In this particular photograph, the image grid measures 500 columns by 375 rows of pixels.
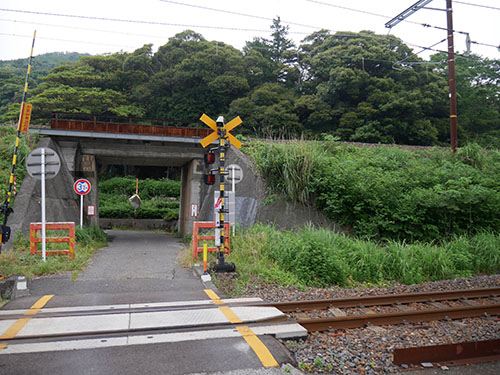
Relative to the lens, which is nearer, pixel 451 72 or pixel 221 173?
pixel 221 173

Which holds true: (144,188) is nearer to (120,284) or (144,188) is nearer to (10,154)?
(10,154)

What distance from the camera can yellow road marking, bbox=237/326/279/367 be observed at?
418 centimetres

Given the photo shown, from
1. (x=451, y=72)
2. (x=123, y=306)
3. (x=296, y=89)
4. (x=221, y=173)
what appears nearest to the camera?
(x=123, y=306)

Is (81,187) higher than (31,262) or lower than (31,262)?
higher

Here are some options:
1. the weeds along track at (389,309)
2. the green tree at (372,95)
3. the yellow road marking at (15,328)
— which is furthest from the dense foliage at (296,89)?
the yellow road marking at (15,328)

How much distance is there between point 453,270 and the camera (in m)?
9.92

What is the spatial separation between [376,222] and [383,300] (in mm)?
5619

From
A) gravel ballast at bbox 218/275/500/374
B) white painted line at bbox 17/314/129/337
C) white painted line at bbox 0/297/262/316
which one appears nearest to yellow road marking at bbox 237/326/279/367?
→ gravel ballast at bbox 218/275/500/374

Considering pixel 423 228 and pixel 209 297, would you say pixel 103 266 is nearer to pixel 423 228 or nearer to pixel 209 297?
pixel 209 297

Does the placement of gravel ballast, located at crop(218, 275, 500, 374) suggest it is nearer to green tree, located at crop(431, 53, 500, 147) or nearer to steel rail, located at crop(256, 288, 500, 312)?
steel rail, located at crop(256, 288, 500, 312)

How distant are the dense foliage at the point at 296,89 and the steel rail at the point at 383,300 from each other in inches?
791

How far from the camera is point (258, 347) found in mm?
4547

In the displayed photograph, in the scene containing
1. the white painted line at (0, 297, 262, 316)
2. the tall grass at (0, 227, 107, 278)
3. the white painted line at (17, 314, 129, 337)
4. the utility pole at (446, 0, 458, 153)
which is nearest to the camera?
the white painted line at (17, 314, 129, 337)

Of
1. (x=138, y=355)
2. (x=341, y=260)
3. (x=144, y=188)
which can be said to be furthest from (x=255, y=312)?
(x=144, y=188)
